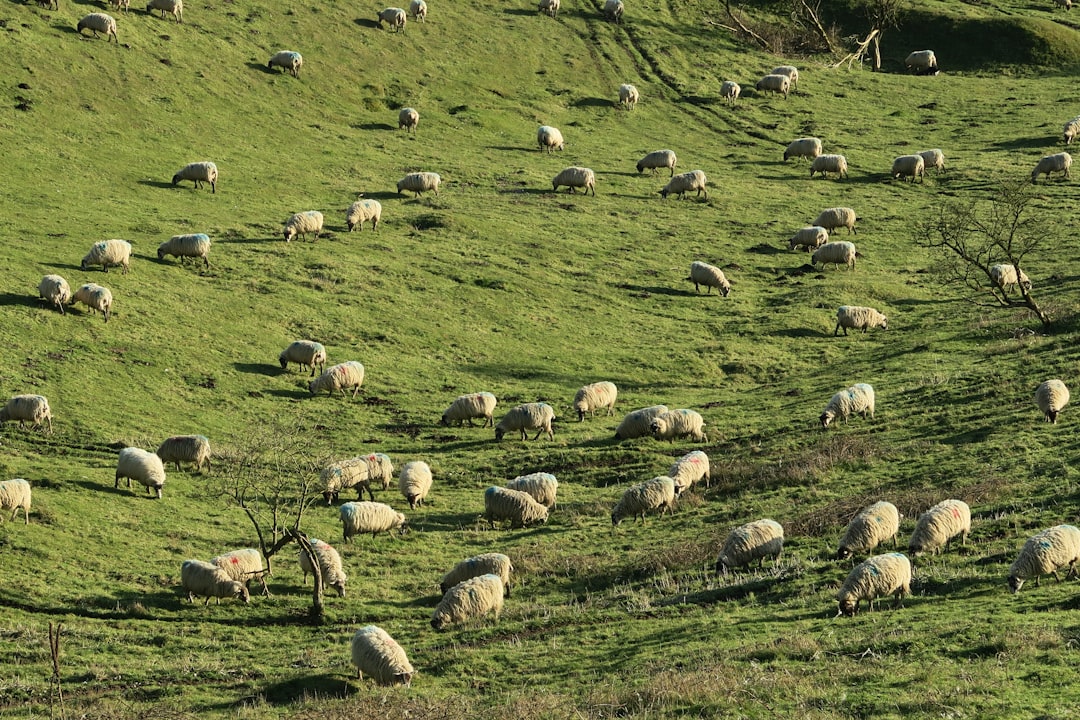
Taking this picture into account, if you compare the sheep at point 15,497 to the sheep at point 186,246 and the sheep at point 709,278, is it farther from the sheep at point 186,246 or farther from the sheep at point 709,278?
the sheep at point 709,278

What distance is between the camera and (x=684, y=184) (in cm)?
6356

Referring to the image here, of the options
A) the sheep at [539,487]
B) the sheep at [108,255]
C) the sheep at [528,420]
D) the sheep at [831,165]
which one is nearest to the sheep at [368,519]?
the sheep at [539,487]

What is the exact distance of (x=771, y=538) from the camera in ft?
80.3

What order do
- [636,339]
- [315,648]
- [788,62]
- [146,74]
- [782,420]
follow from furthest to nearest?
[788,62], [146,74], [636,339], [782,420], [315,648]

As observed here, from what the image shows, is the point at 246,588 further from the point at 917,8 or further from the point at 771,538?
the point at 917,8

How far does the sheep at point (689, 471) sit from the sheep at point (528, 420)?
601 cm

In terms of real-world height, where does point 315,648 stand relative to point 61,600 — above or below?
above

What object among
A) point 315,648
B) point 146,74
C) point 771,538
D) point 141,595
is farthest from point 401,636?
point 146,74

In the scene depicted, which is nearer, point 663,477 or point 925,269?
point 663,477

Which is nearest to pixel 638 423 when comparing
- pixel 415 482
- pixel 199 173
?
pixel 415 482

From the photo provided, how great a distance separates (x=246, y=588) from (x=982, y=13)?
3501 inches

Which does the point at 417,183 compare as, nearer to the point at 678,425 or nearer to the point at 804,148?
the point at 804,148

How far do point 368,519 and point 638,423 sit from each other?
394 inches

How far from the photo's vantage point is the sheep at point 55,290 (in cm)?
4012
